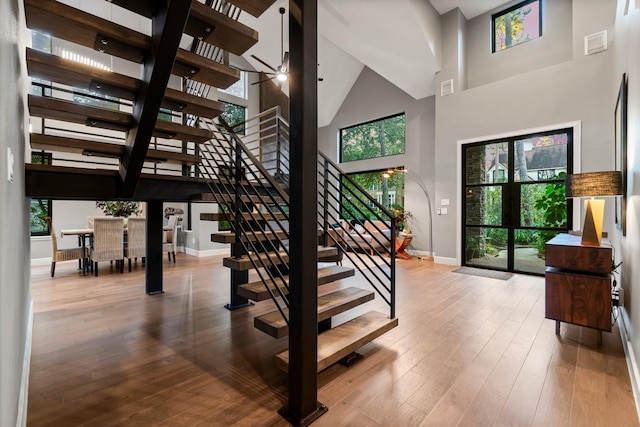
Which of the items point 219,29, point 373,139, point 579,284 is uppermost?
point 373,139

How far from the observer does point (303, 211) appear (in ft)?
5.05

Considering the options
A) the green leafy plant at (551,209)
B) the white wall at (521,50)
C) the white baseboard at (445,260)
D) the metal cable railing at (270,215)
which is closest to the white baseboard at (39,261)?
the metal cable railing at (270,215)

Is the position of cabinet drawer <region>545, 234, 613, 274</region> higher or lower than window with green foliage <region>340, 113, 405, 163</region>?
lower

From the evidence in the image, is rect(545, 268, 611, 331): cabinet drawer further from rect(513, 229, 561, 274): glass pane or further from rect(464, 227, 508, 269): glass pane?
rect(464, 227, 508, 269): glass pane

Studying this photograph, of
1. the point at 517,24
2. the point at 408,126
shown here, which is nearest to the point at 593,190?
the point at 517,24

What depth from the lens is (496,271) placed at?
5.26m

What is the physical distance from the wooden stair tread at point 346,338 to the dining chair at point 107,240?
4.71 m

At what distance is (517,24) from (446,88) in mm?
1654

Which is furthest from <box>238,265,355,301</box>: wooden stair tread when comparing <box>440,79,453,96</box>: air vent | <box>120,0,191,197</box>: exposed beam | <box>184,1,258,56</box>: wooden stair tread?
<box>440,79,453,96</box>: air vent

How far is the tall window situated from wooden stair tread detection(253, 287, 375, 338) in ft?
19.8

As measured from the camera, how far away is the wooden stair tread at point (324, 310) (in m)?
1.87

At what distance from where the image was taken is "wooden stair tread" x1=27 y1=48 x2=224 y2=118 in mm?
1649

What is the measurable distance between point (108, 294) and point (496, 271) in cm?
631

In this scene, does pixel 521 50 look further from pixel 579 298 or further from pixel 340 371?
pixel 340 371
